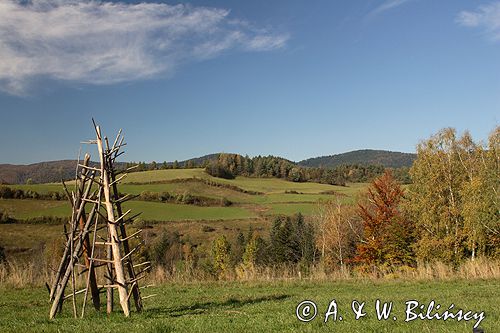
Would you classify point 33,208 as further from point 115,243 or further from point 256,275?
point 115,243

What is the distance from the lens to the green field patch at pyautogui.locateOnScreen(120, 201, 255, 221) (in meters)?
82.7

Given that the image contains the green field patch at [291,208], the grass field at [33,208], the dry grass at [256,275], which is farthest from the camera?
the green field patch at [291,208]

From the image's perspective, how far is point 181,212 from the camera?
284 ft

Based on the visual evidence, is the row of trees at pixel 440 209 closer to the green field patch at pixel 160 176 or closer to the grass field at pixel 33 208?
the grass field at pixel 33 208

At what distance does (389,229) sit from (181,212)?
5379cm

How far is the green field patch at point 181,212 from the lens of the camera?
82.7 meters

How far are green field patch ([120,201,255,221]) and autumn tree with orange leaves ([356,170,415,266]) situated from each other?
4722 centimetres

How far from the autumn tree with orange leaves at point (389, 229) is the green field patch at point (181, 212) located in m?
47.2

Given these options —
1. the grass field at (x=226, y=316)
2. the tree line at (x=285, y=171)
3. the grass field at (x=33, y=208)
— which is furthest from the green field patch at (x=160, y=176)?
the grass field at (x=226, y=316)

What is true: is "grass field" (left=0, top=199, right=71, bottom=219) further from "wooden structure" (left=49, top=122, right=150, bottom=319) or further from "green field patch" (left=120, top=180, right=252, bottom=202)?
"wooden structure" (left=49, top=122, right=150, bottom=319)

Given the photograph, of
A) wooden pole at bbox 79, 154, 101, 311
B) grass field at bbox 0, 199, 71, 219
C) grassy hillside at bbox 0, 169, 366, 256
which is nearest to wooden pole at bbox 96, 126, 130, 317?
wooden pole at bbox 79, 154, 101, 311

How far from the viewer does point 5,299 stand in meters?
14.8

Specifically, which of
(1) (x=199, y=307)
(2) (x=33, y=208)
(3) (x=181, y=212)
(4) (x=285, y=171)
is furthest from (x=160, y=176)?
(1) (x=199, y=307)

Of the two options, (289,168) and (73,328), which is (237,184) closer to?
(289,168)
